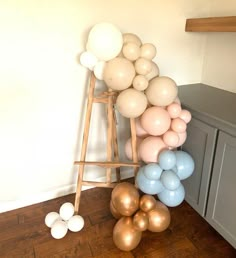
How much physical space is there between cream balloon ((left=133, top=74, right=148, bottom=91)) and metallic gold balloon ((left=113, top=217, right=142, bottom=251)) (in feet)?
2.72

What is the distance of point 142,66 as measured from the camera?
4.61 feet

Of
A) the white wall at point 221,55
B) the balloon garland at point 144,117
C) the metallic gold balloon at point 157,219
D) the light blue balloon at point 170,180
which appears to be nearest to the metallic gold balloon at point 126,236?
the balloon garland at point 144,117

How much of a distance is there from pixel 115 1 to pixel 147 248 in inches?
65.5

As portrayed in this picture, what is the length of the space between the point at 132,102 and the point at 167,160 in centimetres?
40

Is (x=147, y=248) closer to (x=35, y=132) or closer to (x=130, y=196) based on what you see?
(x=130, y=196)

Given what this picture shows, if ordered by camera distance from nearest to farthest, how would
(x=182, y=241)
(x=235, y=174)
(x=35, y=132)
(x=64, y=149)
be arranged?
(x=235, y=174) < (x=182, y=241) < (x=35, y=132) < (x=64, y=149)

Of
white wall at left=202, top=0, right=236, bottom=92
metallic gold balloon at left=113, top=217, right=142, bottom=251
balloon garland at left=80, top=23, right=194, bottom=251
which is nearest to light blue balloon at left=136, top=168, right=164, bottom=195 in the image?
balloon garland at left=80, top=23, right=194, bottom=251

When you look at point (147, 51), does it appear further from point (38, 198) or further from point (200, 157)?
point (38, 198)

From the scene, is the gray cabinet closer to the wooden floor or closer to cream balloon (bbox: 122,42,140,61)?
the wooden floor

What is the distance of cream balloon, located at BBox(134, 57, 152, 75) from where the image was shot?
4.61 ft

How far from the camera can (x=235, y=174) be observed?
1.35 metres

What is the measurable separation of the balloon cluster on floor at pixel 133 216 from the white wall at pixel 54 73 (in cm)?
59

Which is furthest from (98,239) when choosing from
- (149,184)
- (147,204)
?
(149,184)

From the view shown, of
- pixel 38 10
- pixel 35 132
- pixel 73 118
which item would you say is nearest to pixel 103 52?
pixel 38 10
